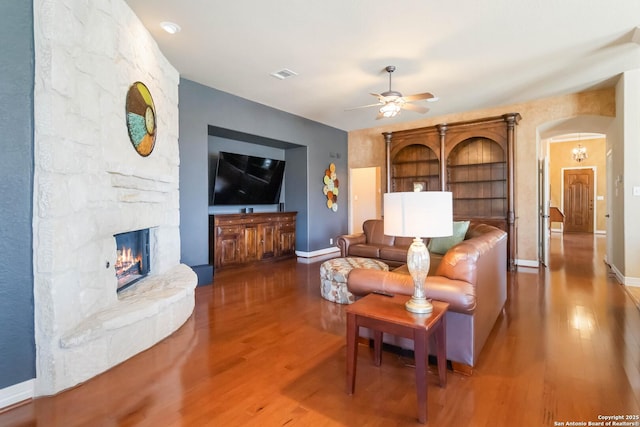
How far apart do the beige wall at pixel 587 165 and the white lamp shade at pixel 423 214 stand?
11.7m

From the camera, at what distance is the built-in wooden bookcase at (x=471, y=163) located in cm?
558

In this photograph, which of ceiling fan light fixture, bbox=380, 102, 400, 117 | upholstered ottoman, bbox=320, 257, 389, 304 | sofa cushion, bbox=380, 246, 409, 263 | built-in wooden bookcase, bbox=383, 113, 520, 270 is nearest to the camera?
upholstered ottoman, bbox=320, 257, 389, 304

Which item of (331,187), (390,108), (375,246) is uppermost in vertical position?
(390,108)

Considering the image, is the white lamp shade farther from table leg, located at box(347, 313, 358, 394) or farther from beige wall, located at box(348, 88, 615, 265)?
beige wall, located at box(348, 88, 615, 265)

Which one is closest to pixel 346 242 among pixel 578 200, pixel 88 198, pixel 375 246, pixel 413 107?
pixel 375 246

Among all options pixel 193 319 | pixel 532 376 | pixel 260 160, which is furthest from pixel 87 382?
pixel 260 160

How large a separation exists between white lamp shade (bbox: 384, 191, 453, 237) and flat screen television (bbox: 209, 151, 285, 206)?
413 centimetres

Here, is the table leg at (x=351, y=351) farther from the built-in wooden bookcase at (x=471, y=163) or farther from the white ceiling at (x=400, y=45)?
the built-in wooden bookcase at (x=471, y=163)

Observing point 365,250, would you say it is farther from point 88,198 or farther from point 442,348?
point 88,198

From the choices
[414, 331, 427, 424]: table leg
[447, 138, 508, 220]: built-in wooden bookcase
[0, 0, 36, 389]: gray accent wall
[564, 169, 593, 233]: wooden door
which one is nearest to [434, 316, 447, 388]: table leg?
[414, 331, 427, 424]: table leg

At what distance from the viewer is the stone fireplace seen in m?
1.94

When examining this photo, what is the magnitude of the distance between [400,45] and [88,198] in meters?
3.34

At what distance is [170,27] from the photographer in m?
3.17

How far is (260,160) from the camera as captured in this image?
6027mm
